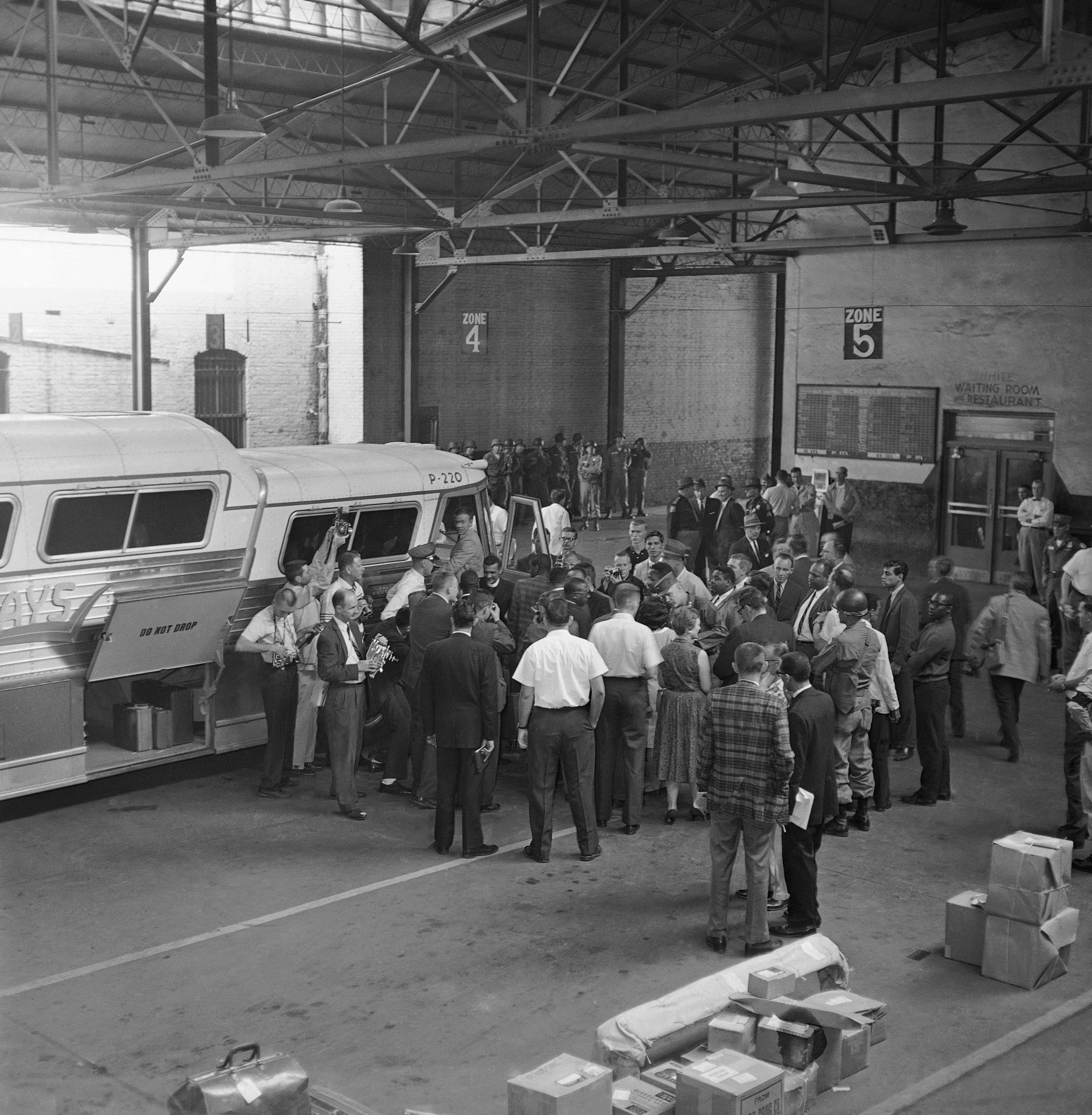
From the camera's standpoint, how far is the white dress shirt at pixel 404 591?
11203 mm

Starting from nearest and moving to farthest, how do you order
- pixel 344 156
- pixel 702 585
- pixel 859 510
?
pixel 702 585 < pixel 344 156 < pixel 859 510

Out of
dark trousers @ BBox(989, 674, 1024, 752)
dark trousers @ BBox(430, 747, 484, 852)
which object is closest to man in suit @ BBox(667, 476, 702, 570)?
dark trousers @ BBox(989, 674, 1024, 752)

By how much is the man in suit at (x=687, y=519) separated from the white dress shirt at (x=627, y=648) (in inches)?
345

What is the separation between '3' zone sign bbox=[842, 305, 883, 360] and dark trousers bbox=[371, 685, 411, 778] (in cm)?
1295

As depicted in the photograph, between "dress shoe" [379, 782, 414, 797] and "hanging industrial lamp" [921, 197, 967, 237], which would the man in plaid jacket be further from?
"hanging industrial lamp" [921, 197, 967, 237]

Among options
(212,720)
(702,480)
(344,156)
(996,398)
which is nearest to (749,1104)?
(212,720)

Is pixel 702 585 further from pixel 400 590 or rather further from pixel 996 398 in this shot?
pixel 996 398

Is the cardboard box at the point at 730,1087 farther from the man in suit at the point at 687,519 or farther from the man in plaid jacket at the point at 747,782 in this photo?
the man in suit at the point at 687,519

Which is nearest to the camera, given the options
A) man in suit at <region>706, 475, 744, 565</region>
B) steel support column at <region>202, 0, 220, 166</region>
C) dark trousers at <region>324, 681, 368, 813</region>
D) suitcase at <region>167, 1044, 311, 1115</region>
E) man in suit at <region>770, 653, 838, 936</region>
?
suitcase at <region>167, 1044, 311, 1115</region>

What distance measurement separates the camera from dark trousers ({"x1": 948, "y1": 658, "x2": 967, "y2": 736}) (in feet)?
38.5

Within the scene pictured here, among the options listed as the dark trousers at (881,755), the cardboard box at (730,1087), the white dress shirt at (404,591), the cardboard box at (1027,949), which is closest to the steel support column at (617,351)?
the white dress shirt at (404,591)

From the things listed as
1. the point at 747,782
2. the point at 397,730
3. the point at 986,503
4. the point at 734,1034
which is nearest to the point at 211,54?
the point at 397,730

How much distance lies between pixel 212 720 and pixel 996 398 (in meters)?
13.8

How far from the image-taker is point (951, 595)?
11.4 meters
